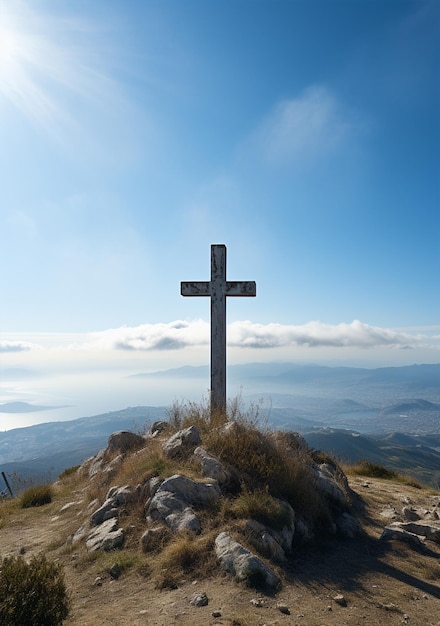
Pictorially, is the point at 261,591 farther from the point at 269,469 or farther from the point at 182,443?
the point at 182,443

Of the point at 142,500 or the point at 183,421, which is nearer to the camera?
the point at 142,500

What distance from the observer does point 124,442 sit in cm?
1123

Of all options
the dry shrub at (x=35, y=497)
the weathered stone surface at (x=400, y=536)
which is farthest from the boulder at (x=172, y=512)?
the dry shrub at (x=35, y=497)

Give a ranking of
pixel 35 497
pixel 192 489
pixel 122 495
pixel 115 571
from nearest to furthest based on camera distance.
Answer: pixel 115 571 → pixel 192 489 → pixel 122 495 → pixel 35 497

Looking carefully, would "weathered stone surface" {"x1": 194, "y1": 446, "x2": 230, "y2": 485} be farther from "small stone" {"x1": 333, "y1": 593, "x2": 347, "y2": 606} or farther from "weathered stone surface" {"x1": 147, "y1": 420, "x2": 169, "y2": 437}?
"weathered stone surface" {"x1": 147, "y1": 420, "x2": 169, "y2": 437}

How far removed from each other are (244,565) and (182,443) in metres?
3.51

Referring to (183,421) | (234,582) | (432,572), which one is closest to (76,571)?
(234,582)

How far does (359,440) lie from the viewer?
18062cm

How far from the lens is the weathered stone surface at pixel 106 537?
21.3 feet

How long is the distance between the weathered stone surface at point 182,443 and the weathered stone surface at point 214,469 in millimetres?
660

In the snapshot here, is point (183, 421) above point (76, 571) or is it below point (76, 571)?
above

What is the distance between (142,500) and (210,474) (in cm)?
130

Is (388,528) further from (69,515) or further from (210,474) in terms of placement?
(69,515)

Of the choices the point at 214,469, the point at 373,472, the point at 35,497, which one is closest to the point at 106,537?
the point at 214,469
